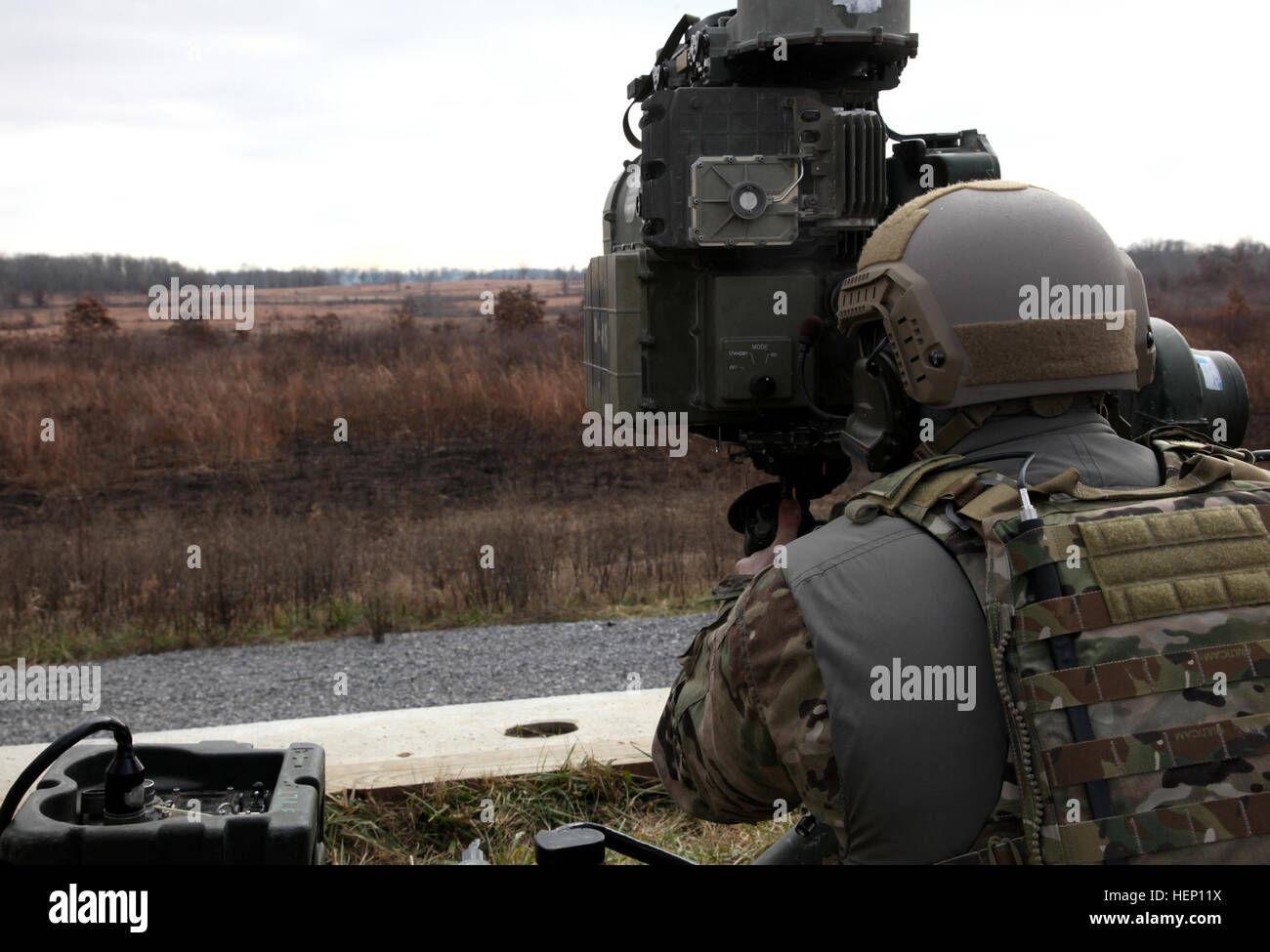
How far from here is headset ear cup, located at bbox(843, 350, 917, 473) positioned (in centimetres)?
234

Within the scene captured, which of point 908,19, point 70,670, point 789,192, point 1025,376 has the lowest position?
point 70,670

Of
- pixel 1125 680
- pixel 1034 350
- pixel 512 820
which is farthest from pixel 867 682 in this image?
pixel 512 820

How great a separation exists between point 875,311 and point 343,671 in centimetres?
489

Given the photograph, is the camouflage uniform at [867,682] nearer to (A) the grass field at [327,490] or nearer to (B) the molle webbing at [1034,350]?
(B) the molle webbing at [1034,350]

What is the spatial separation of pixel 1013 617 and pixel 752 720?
459mm

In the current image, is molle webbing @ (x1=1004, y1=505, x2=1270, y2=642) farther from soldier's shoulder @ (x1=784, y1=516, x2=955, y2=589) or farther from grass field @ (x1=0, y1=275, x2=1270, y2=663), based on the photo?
grass field @ (x1=0, y1=275, x2=1270, y2=663)

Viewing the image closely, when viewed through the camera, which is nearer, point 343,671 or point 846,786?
point 846,786

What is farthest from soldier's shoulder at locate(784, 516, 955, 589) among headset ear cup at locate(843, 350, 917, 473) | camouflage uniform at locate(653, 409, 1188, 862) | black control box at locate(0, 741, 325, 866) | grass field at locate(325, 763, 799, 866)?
grass field at locate(325, 763, 799, 866)

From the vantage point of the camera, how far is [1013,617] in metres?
1.82
